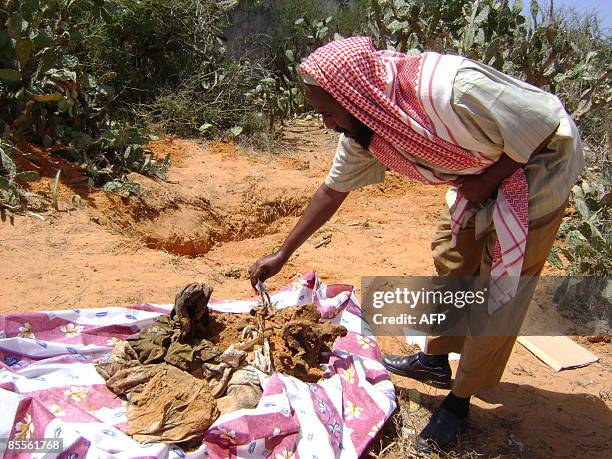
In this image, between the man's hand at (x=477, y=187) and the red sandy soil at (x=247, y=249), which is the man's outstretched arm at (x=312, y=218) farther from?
the red sandy soil at (x=247, y=249)

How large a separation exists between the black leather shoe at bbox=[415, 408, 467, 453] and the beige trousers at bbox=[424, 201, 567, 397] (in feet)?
0.39

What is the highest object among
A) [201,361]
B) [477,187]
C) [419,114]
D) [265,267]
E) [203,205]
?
[419,114]

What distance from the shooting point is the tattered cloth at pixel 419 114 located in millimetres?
1746

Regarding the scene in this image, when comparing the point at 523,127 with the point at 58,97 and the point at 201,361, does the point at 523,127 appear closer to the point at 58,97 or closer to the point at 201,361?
the point at 201,361

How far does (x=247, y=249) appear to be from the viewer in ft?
14.9

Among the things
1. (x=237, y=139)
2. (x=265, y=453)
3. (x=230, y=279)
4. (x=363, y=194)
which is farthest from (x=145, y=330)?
(x=237, y=139)

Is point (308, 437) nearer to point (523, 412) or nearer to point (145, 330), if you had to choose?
point (145, 330)

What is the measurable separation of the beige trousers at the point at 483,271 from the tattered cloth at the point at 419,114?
0.31 ft

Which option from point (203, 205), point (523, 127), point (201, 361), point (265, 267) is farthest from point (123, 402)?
point (203, 205)

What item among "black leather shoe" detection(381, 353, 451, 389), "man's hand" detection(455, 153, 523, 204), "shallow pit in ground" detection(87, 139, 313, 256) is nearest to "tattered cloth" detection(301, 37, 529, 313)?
"man's hand" detection(455, 153, 523, 204)

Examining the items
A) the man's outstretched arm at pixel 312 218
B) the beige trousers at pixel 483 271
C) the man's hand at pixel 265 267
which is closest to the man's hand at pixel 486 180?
the beige trousers at pixel 483 271

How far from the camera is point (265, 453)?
191cm

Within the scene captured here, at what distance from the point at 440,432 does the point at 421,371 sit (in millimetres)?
424

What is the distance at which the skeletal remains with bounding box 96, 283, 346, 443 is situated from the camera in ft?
6.41
